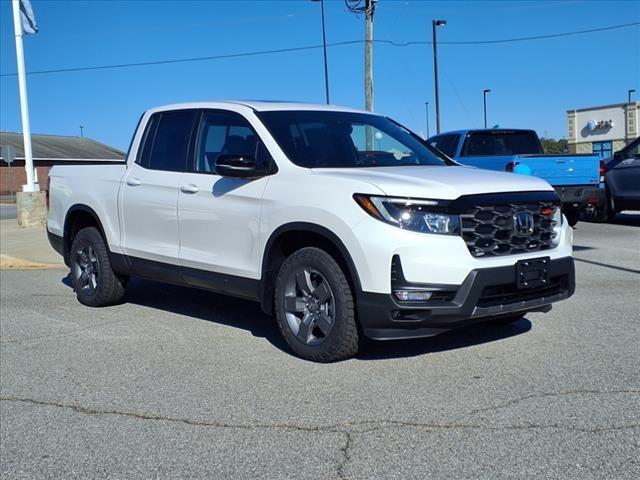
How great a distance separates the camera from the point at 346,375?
4.93 meters

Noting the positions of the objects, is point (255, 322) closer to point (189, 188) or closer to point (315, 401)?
point (189, 188)

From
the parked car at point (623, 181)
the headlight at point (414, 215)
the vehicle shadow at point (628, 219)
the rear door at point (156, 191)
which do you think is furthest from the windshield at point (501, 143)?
the headlight at point (414, 215)

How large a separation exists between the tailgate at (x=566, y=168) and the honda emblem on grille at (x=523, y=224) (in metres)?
6.65

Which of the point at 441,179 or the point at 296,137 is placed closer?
the point at 441,179

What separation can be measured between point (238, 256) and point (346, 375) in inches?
55.2

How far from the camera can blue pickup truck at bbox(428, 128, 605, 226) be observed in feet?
38.3

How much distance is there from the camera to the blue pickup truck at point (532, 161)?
38.3 ft

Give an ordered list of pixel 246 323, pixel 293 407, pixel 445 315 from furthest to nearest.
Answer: pixel 246 323, pixel 445 315, pixel 293 407

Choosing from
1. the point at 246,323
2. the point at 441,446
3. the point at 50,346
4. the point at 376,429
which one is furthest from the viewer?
the point at 246,323

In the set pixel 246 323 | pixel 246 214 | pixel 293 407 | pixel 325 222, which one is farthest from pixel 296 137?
pixel 293 407

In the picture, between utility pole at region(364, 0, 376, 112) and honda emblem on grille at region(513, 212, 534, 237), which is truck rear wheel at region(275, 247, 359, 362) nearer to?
honda emblem on grille at region(513, 212, 534, 237)

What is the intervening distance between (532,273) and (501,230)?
379 millimetres

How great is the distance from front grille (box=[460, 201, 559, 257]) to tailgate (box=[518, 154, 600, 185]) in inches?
257

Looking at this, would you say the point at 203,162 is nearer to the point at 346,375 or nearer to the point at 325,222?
the point at 325,222
